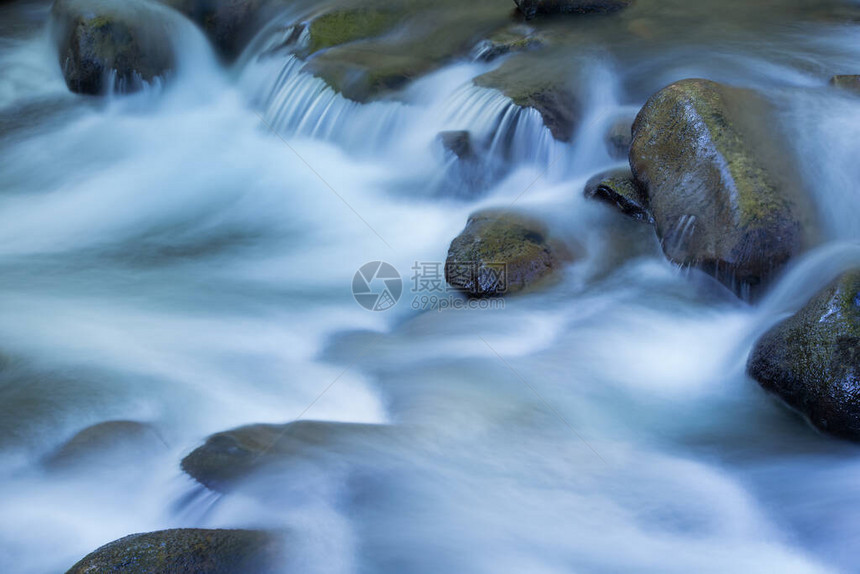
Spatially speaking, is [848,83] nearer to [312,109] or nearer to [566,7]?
[566,7]

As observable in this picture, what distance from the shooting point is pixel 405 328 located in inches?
196

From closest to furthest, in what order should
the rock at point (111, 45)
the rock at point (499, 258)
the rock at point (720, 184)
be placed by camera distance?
the rock at point (720, 184), the rock at point (499, 258), the rock at point (111, 45)

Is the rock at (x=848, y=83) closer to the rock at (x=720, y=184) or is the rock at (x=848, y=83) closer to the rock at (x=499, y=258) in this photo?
the rock at (x=720, y=184)

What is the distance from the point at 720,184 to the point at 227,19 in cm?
588

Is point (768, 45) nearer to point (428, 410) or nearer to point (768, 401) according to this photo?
point (768, 401)

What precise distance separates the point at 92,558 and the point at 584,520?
1981 mm

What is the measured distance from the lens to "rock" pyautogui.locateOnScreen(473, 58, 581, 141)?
6254 mm

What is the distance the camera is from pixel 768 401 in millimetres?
4102

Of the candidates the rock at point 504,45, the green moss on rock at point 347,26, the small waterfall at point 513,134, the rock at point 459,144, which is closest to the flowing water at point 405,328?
the small waterfall at point 513,134

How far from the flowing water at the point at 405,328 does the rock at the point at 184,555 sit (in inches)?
5.4

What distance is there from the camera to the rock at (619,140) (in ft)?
19.8

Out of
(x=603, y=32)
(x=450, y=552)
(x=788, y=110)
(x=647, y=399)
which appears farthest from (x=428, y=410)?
(x=603, y=32)

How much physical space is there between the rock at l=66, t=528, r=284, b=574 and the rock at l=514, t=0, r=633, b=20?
611 centimetres
